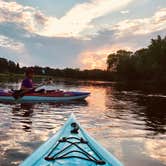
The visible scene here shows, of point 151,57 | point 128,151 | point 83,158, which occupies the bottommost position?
point 128,151

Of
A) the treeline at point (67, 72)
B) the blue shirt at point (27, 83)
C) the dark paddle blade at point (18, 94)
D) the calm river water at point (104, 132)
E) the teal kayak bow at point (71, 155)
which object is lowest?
the calm river water at point (104, 132)

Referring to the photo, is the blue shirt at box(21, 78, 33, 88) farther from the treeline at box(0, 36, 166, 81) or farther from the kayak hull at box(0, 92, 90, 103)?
the treeline at box(0, 36, 166, 81)

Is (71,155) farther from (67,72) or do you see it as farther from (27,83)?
(67,72)

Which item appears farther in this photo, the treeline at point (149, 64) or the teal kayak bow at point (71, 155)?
the treeline at point (149, 64)

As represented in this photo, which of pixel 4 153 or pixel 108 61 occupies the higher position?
pixel 108 61

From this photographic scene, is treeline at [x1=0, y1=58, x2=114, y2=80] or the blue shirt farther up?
treeline at [x1=0, y1=58, x2=114, y2=80]

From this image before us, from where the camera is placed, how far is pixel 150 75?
287 feet

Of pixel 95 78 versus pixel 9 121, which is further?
pixel 95 78

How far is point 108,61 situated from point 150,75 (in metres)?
48.1

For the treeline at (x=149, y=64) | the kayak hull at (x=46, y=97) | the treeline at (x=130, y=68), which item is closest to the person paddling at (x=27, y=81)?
the kayak hull at (x=46, y=97)

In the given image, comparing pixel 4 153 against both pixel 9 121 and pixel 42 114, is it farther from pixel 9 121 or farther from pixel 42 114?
pixel 42 114

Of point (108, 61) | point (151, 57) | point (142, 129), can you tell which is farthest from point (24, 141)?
point (108, 61)

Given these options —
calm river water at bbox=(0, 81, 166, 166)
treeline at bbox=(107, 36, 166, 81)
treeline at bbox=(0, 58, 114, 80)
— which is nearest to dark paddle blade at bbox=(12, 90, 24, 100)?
calm river water at bbox=(0, 81, 166, 166)

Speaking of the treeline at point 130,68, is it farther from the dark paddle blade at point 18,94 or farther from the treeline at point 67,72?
the dark paddle blade at point 18,94
